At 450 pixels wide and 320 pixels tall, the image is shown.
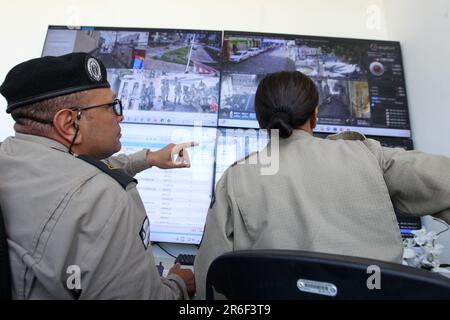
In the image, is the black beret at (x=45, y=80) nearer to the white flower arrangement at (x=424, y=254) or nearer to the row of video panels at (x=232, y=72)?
the row of video panels at (x=232, y=72)

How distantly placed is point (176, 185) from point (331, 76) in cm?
107

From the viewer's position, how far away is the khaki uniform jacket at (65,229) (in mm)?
542

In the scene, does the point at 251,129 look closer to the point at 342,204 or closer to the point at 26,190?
the point at 342,204

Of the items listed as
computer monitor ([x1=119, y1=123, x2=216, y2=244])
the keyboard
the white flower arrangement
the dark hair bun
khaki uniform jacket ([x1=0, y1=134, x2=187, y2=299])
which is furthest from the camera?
computer monitor ([x1=119, y1=123, x2=216, y2=244])

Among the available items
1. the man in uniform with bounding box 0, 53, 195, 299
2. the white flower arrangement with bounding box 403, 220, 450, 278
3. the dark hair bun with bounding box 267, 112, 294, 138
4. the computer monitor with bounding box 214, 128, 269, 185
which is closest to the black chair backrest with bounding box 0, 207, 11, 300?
the man in uniform with bounding box 0, 53, 195, 299

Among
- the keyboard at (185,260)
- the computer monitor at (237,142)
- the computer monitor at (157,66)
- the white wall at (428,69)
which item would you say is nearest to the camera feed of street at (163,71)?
the computer monitor at (157,66)

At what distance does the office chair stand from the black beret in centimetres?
57

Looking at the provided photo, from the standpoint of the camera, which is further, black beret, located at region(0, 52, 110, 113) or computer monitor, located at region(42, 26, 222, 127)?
computer monitor, located at region(42, 26, 222, 127)

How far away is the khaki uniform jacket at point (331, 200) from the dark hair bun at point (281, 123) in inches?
2.0

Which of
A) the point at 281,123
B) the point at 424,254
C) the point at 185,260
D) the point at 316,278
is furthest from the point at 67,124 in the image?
the point at 424,254

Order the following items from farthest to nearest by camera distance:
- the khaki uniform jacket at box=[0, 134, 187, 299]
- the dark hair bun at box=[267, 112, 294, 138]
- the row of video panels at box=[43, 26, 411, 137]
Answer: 1. the row of video panels at box=[43, 26, 411, 137]
2. the dark hair bun at box=[267, 112, 294, 138]
3. the khaki uniform jacket at box=[0, 134, 187, 299]

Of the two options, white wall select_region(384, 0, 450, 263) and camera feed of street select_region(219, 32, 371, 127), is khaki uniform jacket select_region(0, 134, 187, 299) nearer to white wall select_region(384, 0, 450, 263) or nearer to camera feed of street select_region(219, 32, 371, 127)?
camera feed of street select_region(219, 32, 371, 127)

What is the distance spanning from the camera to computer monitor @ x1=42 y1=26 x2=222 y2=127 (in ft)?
5.25

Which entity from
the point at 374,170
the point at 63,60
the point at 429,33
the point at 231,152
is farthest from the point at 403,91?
the point at 63,60
